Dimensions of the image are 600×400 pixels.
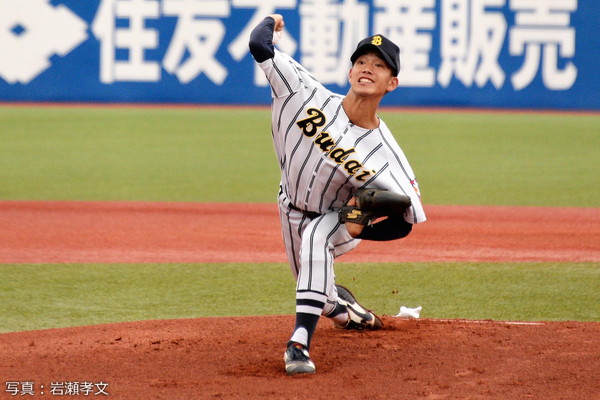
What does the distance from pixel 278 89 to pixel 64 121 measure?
43.4 feet

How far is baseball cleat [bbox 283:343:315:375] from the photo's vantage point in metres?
3.96

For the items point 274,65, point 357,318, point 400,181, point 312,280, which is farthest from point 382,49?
point 357,318

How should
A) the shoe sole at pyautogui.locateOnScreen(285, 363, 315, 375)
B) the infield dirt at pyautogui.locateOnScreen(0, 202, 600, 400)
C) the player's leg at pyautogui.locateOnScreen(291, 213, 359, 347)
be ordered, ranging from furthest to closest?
the player's leg at pyautogui.locateOnScreen(291, 213, 359, 347) < the shoe sole at pyautogui.locateOnScreen(285, 363, 315, 375) < the infield dirt at pyautogui.locateOnScreen(0, 202, 600, 400)

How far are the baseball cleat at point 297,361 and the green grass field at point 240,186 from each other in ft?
5.28

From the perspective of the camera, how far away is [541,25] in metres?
18.4

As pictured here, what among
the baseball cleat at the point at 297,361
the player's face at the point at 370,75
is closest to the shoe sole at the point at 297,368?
the baseball cleat at the point at 297,361

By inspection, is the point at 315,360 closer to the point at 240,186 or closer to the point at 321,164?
the point at 321,164

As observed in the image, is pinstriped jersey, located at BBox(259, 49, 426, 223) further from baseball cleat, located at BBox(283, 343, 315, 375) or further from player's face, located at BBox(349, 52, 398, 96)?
baseball cleat, located at BBox(283, 343, 315, 375)

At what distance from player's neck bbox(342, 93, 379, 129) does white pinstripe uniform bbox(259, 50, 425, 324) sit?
3 cm

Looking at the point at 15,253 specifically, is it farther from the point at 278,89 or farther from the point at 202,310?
the point at 278,89

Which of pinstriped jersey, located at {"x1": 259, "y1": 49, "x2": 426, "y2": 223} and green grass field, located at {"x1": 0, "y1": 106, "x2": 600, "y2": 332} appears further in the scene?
green grass field, located at {"x1": 0, "y1": 106, "x2": 600, "y2": 332}

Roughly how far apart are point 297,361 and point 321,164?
0.85 meters

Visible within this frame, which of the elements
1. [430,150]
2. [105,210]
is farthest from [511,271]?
[430,150]


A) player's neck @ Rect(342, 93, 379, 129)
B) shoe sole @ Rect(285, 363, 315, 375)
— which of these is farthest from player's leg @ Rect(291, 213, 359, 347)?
player's neck @ Rect(342, 93, 379, 129)
